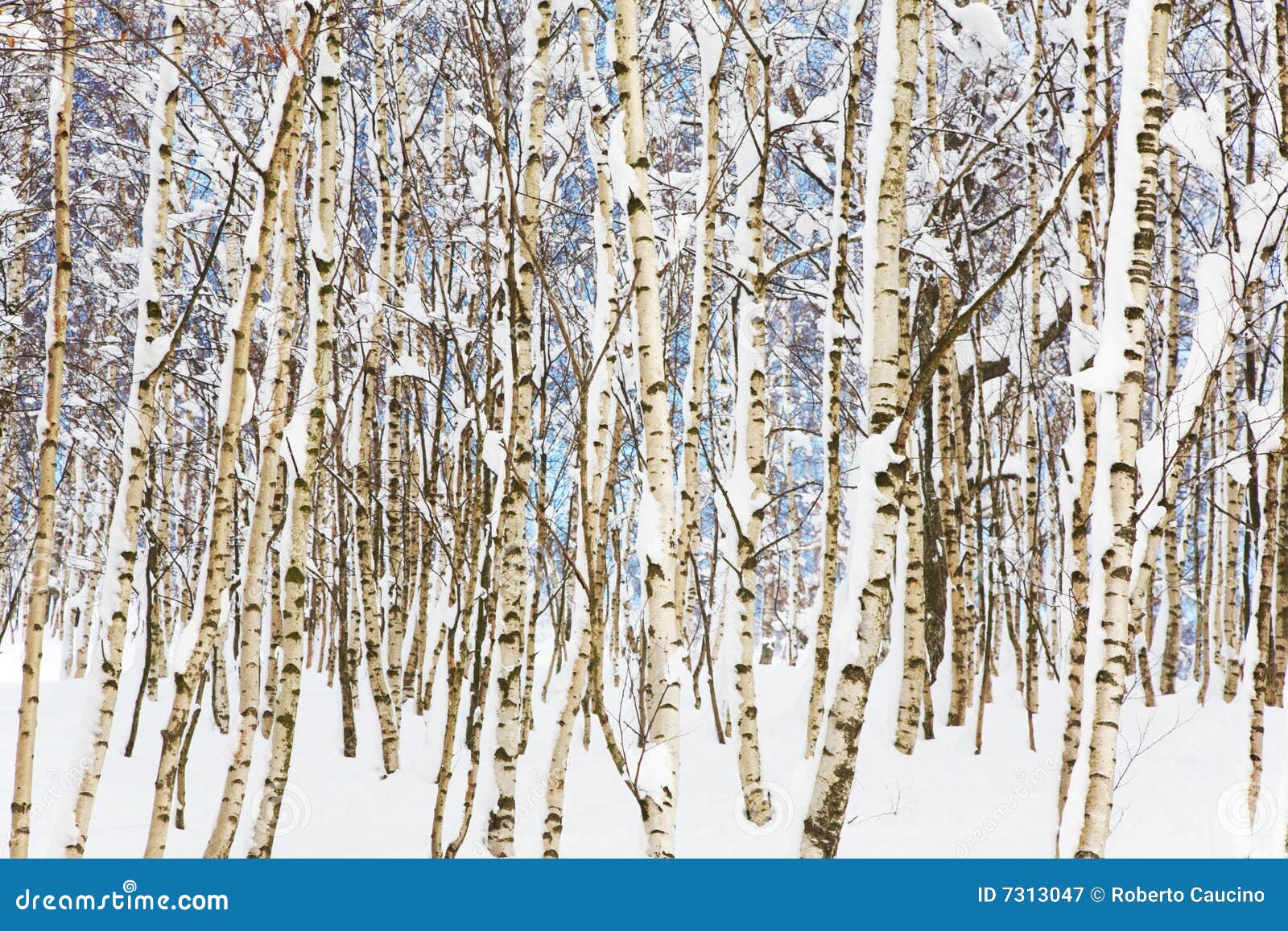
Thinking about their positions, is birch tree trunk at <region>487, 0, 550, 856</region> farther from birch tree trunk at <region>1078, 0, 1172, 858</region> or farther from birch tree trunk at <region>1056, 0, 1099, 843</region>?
birch tree trunk at <region>1056, 0, 1099, 843</region>

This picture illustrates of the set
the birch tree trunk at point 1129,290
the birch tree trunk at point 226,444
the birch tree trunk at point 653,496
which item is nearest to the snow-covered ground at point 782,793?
the birch tree trunk at point 226,444

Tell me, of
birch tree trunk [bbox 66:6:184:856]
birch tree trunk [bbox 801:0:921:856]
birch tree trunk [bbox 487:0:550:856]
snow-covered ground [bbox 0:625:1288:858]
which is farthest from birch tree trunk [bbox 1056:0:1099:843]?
birch tree trunk [bbox 66:6:184:856]

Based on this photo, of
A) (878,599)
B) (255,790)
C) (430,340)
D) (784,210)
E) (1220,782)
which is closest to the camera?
(878,599)

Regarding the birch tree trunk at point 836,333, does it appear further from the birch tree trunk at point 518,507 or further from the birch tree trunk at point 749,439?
the birch tree trunk at point 518,507

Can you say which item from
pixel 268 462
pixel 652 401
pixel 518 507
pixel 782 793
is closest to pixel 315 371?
pixel 268 462

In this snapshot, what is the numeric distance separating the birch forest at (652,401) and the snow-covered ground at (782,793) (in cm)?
4

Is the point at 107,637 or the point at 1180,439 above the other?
the point at 1180,439

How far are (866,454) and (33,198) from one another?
22.4ft

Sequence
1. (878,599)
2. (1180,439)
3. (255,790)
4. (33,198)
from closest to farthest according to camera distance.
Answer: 1. (878,599)
2. (1180,439)
3. (255,790)
4. (33,198)

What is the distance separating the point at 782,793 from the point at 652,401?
389 centimetres

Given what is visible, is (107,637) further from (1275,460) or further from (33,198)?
(1275,460)

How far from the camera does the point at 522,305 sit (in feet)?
13.7

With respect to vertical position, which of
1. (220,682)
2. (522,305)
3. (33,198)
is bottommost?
(220,682)

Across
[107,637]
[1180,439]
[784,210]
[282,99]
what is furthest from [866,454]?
[784,210]
